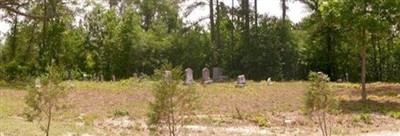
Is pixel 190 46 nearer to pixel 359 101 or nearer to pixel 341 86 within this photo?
pixel 341 86

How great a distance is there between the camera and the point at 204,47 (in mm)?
45062

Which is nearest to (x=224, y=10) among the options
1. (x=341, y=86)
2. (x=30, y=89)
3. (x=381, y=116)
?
(x=341, y=86)

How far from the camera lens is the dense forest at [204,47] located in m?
41.7

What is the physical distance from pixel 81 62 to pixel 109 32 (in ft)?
12.4

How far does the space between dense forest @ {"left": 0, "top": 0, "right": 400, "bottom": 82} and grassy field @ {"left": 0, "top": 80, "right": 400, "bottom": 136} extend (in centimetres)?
1354

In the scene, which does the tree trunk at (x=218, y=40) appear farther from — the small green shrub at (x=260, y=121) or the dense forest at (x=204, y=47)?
the small green shrub at (x=260, y=121)

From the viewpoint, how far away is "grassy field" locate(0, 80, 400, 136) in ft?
51.1

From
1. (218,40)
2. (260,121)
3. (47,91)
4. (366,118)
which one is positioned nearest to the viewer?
(47,91)

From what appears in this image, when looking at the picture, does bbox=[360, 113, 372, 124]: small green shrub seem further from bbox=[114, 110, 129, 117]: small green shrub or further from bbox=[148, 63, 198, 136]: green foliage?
bbox=[148, 63, 198, 136]: green foliage

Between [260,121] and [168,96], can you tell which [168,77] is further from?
[260,121]

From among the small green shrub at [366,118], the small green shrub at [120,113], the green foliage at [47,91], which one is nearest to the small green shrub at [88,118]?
the small green shrub at [120,113]

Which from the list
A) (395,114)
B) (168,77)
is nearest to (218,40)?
(395,114)

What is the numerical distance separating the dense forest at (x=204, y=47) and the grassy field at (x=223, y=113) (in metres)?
13.5

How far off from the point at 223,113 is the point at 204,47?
25936 millimetres
